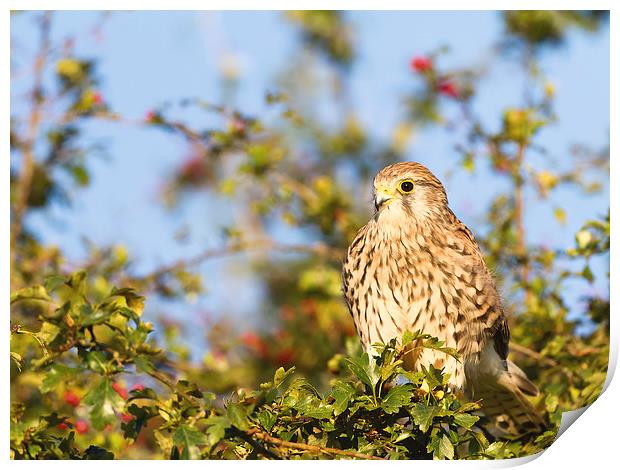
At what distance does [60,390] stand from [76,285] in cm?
102

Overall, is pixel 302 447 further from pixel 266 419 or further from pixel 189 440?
pixel 189 440

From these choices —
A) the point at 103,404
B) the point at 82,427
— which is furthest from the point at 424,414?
the point at 82,427

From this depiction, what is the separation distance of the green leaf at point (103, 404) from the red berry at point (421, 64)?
2.25 meters

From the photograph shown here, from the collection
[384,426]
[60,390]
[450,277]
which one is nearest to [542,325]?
[450,277]

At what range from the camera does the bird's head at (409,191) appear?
2.47 m

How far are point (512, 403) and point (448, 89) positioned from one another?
129 centimetres

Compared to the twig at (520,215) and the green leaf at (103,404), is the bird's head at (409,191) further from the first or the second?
the green leaf at (103,404)

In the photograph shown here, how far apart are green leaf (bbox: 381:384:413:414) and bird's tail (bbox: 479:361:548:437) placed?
34.6 inches

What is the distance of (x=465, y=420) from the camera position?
1819mm

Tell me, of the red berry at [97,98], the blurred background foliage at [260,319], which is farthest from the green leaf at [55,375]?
the red berry at [97,98]

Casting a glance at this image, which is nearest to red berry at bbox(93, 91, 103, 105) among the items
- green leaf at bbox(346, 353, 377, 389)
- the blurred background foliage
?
the blurred background foliage

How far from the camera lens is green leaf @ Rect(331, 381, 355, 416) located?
1.78 metres

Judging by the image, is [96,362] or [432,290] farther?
[432,290]
